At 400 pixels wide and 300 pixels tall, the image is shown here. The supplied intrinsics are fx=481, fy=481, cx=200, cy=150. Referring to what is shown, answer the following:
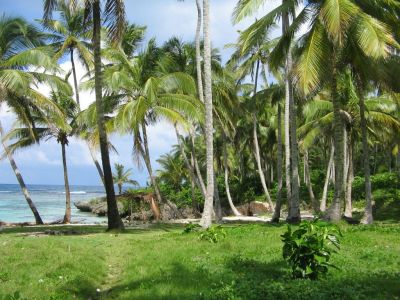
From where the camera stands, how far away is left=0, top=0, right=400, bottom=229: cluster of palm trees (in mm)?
16016

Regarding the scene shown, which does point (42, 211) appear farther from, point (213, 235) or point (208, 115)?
point (213, 235)

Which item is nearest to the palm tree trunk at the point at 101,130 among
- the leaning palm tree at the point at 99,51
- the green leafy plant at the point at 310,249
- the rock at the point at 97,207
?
the leaning palm tree at the point at 99,51

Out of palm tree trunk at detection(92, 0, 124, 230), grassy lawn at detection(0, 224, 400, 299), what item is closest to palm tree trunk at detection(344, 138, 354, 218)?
grassy lawn at detection(0, 224, 400, 299)

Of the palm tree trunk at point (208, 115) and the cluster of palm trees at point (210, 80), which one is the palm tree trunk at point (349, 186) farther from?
the palm tree trunk at point (208, 115)

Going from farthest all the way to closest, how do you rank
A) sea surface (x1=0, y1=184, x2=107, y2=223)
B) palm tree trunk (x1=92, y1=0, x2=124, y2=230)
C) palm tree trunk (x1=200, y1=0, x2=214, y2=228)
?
sea surface (x1=0, y1=184, x2=107, y2=223) → palm tree trunk (x1=200, y1=0, x2=214, y2=228) → palm tree trunk (x1=92, y1=0, x2=124, y2=230)

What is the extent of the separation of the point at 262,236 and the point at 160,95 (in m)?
10.2

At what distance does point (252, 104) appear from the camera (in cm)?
2750

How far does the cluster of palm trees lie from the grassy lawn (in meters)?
5.08

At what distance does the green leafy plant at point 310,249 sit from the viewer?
23.4ft

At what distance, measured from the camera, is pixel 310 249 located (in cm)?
711

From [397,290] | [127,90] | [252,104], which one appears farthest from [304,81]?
[252,104]

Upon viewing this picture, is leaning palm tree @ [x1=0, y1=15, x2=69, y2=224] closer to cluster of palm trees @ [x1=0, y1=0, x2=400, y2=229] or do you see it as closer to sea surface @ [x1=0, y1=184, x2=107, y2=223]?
cluster of palm trees @ [x1=0, y1=0, x2=400, y2=229]

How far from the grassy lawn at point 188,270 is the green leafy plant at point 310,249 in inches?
7.8

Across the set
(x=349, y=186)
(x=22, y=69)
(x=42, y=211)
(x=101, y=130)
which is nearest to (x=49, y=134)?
(x=22, y=69)
